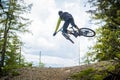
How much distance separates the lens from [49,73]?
1994 cm

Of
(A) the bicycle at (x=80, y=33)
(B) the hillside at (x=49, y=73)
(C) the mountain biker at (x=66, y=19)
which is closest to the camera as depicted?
(C) the mountain biker at (x=66, y=19)

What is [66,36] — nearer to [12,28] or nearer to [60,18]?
[60,18]

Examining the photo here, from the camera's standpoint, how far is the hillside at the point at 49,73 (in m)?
18.9

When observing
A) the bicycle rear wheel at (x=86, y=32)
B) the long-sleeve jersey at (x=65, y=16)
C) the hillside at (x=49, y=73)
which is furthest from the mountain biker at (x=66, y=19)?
the hillside at (x=49, y=73)

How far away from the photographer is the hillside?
18.9 meters

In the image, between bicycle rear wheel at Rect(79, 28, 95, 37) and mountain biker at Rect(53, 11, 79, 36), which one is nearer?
mountain biker at Rect(53, 11, 79, 36)

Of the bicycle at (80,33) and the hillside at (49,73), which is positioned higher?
the bicycle at (80,33)

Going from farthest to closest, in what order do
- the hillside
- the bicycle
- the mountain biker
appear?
the hillside
the bicycle
the mountain biker

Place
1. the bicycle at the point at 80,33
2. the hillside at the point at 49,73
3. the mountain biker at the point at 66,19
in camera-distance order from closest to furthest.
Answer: the mountain biker at the point at 66,19, the bicycle at the point at 80,33, the hillside at the point at 49,73

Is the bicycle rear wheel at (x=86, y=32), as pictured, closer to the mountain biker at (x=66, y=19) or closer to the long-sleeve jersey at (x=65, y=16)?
the mountain biker at (x=66, y=19)

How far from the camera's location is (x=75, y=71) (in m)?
19.4

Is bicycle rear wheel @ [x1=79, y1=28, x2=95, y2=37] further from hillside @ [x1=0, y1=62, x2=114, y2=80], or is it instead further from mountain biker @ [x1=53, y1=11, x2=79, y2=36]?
hillside @ [x1=0, y1=62, x2=114, y2=80]

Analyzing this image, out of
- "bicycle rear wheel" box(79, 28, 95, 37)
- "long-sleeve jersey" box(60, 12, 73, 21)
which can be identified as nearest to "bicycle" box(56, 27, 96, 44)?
"bicycle rear wheel" box(79, 28, 95, 37)

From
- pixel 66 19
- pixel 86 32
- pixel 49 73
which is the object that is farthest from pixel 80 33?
pixel 49 73
